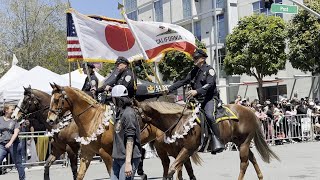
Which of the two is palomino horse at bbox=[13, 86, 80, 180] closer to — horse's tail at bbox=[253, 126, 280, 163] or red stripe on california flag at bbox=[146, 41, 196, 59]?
red stripe on california flag at bbox=[146, 41, 196, 59]

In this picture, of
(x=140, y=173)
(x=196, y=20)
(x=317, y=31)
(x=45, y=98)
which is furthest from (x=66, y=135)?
(x=196, y=20)

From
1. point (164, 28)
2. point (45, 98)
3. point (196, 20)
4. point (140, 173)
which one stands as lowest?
point (140, 173)

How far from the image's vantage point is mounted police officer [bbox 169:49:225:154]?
31.9ft

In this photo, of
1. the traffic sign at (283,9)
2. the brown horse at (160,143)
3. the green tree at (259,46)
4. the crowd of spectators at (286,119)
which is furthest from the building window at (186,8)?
the brown horse at (160,143)

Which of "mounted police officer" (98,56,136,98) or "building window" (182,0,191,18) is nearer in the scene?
"mounted police officer" (98,56,136,98)

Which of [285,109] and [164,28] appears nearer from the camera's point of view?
[164,28]

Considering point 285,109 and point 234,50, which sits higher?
point 234,50

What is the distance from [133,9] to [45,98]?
55288 mm

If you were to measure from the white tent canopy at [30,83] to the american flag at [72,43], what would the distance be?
5689 millimetres

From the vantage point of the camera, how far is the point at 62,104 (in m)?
9.45

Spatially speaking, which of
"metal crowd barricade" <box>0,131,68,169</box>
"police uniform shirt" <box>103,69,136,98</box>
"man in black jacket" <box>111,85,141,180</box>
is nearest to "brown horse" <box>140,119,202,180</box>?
"police uniform shirt" <box>103,69,136,98</box>

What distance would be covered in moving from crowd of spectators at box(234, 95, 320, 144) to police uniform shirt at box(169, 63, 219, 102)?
1164cm

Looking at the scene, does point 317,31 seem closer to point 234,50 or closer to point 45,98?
point 234,50

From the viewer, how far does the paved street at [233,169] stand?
40.5 feet
